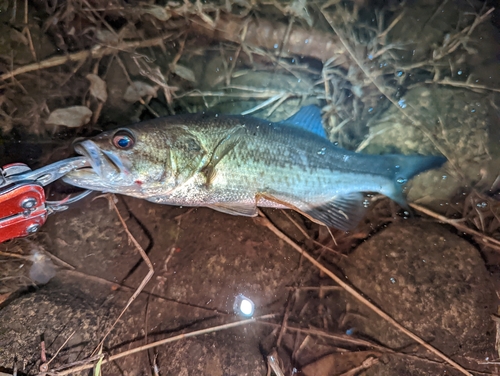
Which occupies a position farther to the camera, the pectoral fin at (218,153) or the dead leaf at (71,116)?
the dead leaf at (71,116)

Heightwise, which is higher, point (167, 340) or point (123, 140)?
point (123, 140)

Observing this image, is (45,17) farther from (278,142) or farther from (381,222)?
(381,222)

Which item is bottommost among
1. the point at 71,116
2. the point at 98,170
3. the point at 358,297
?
the point at 358,297

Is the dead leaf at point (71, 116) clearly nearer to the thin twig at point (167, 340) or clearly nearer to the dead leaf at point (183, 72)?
the dead leaf at point (183, 72)

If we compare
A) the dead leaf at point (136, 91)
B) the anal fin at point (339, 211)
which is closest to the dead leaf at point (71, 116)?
the dead leaf at point (136, 91)

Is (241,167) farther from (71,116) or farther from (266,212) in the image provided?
(71,116)

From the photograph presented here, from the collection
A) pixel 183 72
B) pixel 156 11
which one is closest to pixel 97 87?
pixel 183 72

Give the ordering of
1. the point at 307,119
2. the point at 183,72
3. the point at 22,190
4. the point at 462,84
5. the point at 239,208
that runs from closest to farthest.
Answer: the point at 22,190
the point at 239,208
the point at 307,119
the point at 183,72
the point at 462,84

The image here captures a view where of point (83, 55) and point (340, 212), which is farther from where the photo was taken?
point (83, 55)
